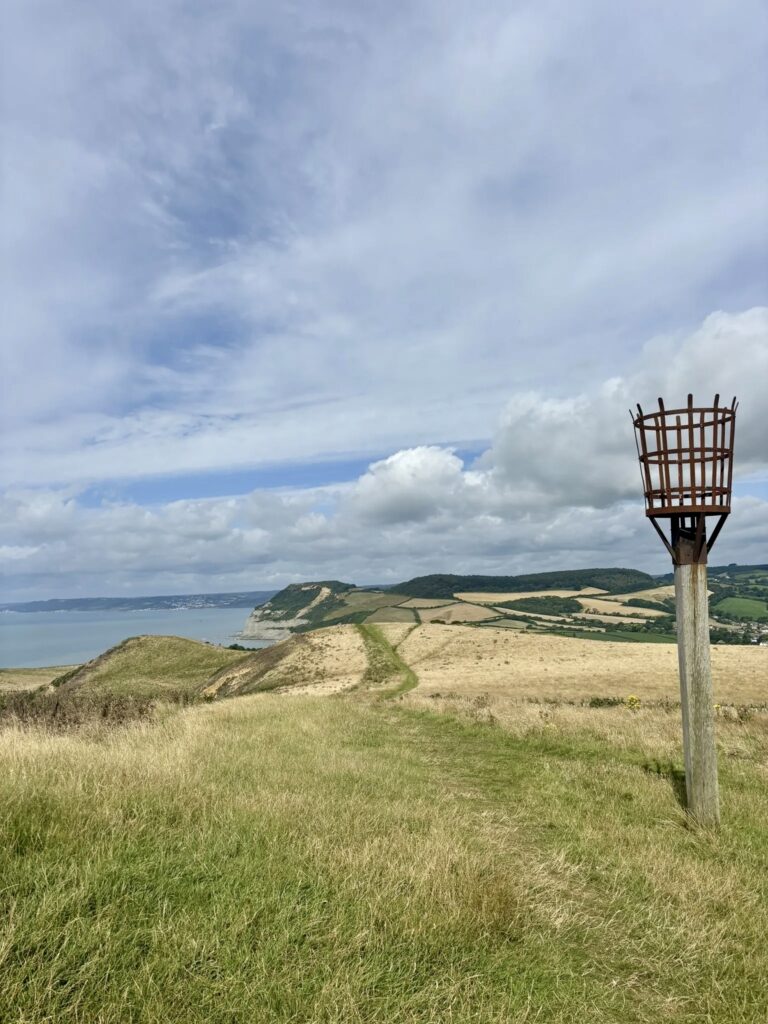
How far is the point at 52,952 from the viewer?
355cm

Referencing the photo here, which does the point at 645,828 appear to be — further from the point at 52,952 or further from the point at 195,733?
the point at 195,733

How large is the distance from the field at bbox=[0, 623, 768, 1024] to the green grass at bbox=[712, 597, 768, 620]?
144262 millimetres

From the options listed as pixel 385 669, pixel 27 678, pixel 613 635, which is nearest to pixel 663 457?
pixel 385 669

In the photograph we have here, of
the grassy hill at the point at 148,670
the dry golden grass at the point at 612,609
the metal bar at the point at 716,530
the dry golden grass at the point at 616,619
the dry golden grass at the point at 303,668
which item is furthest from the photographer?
the dry golden grass at the point at 612,609

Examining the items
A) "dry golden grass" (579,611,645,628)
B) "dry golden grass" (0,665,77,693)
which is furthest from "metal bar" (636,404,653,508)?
"dry golden grass" (579,611,645,628)

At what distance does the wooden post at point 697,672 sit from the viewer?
8586 mm

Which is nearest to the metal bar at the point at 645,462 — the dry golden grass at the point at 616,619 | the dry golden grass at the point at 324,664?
the dry golden grass at the point at 324,664

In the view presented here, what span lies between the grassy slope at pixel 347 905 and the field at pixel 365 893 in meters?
0.02

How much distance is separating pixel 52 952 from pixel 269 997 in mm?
1410

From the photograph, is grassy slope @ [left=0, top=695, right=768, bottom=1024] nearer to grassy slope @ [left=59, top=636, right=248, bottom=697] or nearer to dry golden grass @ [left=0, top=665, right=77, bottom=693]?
grassy slope @ [left=59, top=636, right=248, bottom=697]

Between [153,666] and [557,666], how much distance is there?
47.6 meters

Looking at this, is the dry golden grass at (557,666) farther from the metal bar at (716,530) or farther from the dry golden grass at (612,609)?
the dry golden grass at (612,609)

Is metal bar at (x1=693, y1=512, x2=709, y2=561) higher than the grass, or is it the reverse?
metal bar at (x1=693, y1=512, x2=709, y2=561)

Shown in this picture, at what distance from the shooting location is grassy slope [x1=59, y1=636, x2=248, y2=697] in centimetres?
5869
